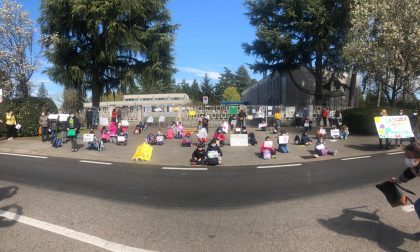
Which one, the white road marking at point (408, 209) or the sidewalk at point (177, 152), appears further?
the sidewalk at point (177, 152)

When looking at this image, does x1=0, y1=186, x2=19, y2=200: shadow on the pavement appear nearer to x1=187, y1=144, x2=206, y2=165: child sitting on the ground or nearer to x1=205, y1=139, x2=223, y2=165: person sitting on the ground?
x1=187, y1=144, x2=206, y2=165: child sitting on the ground

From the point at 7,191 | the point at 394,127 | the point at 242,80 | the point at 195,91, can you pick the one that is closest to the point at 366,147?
the point at 394,127

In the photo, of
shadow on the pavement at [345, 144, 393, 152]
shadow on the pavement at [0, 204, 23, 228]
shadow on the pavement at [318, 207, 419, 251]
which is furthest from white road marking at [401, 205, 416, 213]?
shadow on the pavement at [345, 144, 393, 152]

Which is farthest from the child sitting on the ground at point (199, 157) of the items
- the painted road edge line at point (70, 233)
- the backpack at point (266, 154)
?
the painted road edge line at point (70, 233)

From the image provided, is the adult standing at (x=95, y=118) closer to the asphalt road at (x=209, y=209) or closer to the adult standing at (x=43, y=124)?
the adult standing at (x=43, y=124)

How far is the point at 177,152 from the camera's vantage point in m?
17.7

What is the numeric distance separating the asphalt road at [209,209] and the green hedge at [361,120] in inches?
440

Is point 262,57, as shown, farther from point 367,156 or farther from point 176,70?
point 367,156

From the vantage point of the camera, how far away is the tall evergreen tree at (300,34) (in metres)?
33.4

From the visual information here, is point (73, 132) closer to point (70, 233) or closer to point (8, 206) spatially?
point (8, 206)

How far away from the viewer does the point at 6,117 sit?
22.2 m

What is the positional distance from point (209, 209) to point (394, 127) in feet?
41.9

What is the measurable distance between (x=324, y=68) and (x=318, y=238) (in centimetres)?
3411

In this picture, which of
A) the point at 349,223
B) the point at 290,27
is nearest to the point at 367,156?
the point at 349,223
